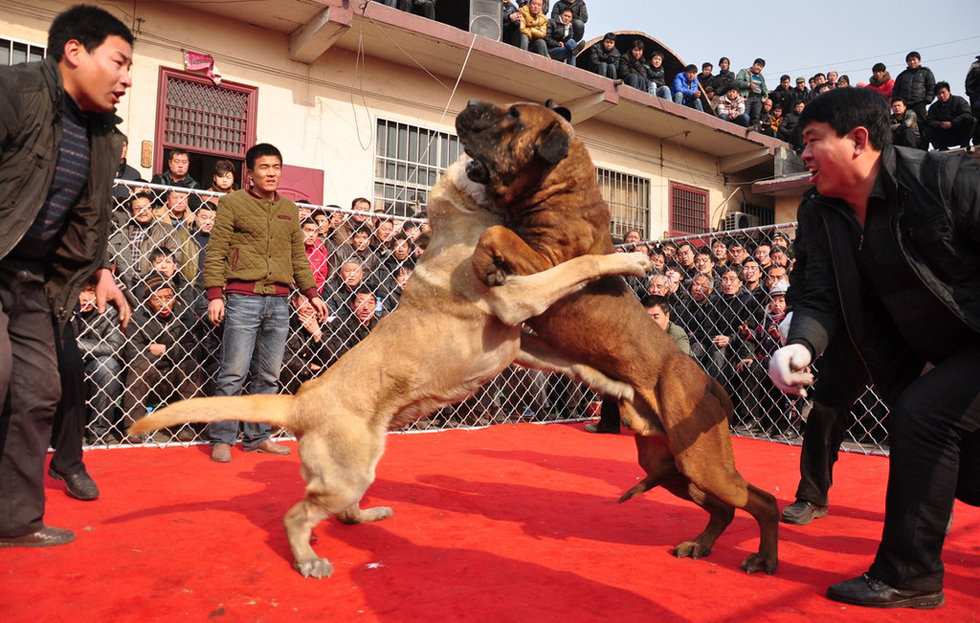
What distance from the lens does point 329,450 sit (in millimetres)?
2912

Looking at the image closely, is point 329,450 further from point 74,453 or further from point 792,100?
point 792,100

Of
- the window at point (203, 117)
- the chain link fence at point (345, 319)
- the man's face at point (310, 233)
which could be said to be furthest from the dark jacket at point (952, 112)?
the window at point (203, 117)

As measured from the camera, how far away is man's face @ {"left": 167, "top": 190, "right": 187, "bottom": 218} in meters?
5.83

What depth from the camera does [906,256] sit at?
2584 mm

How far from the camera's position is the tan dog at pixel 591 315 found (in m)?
2.92

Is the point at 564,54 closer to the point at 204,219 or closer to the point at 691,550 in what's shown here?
the point at 204,219

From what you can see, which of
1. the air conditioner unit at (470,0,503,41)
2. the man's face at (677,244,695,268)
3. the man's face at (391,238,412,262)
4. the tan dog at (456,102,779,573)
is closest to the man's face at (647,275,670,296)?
the man's face at (677,244,695,268)

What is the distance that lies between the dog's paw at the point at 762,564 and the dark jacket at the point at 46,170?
3.60m

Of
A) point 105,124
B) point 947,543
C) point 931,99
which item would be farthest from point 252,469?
point 931,99

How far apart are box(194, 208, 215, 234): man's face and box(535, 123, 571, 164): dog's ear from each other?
4580mm

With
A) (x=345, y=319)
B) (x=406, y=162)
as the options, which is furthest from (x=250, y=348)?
(x=406, y=162)

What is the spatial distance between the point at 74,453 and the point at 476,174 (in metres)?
3.04

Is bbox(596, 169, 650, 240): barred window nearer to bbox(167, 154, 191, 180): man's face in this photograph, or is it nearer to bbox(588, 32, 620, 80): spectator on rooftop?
bbox(588, 32, 620, 80): spectator on rooftop

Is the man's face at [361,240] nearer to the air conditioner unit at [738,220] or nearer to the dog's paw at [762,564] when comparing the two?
the dog's paw at [762,564]
